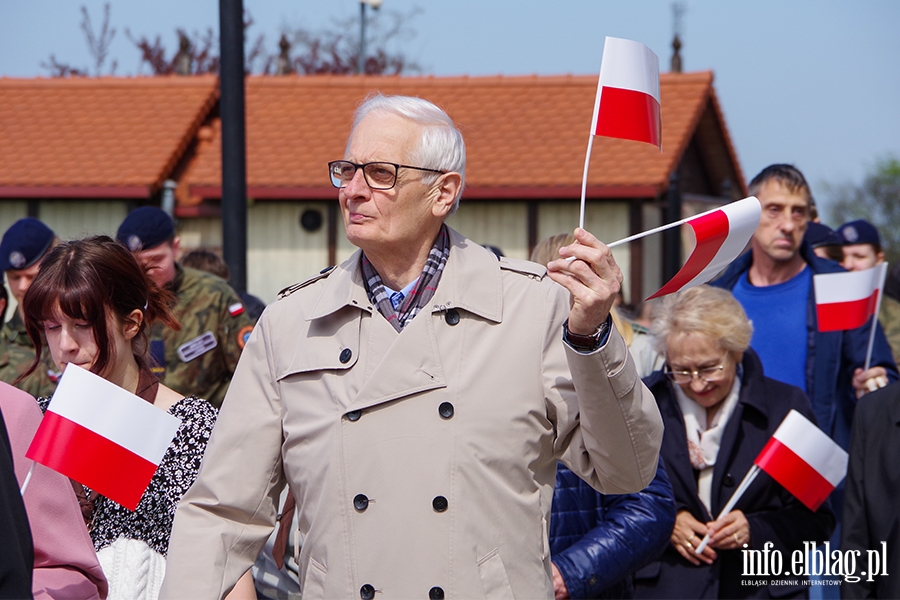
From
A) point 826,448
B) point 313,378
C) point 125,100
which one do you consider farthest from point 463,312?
point 125,100

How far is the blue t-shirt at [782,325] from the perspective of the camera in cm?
508

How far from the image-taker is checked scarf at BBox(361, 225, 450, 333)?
2.73m

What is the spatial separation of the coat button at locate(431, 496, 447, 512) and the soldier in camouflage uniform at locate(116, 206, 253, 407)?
3.15 metres

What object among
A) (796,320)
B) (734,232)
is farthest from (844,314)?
(734,232)

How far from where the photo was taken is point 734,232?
253 cm

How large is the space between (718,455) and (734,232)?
172cm

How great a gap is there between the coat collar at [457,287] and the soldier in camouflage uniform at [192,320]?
2777mm

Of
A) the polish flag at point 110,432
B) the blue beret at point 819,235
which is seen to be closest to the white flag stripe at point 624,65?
the polish flag at point 110,432

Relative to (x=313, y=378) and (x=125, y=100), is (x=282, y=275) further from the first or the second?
(x=313, y=378)

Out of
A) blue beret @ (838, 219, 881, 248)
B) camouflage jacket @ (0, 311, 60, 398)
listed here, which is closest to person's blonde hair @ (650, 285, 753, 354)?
camouflage jacket @ (0, 311, 60, 398)

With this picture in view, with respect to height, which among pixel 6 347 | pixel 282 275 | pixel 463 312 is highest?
pixel 463 312

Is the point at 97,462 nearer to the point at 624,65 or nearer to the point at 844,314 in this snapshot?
the point at 624,65

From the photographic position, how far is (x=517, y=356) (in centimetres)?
256

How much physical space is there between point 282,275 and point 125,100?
445cm
